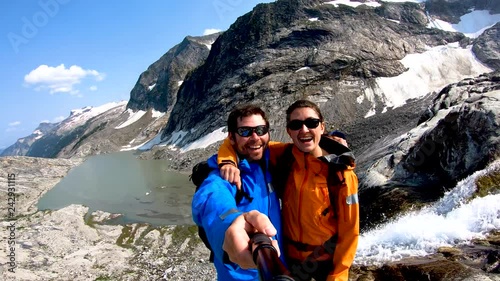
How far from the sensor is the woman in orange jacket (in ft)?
13.8


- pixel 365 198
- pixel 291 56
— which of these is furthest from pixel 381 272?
pixel 291 56

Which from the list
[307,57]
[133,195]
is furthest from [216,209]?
[307,57]

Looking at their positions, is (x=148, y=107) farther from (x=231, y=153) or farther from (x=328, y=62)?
(x=231, y=153)

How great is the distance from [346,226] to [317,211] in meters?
0.39

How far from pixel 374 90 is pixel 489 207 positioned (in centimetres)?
5837

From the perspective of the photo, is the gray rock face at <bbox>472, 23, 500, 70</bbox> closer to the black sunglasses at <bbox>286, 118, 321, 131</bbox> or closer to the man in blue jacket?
the black sunglasses at <bbox>286, 118, 321, 131</bbox>

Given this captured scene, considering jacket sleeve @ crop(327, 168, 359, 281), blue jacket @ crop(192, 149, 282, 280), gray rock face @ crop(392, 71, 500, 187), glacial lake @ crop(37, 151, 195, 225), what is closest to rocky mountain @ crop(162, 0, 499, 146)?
glacial lake @ crop(37, 151, 195, 225)

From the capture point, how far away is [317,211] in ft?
14.1

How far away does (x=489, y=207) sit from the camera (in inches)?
447

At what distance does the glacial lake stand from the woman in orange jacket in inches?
→ 996

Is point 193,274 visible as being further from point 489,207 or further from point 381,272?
point 489,207

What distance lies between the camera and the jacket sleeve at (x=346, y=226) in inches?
162

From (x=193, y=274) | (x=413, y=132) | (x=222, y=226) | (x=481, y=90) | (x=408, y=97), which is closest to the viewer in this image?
(x=222, y=226)

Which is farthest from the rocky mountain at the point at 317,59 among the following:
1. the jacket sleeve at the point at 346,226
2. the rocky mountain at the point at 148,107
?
the jacket sleeve at the point at 346,226
